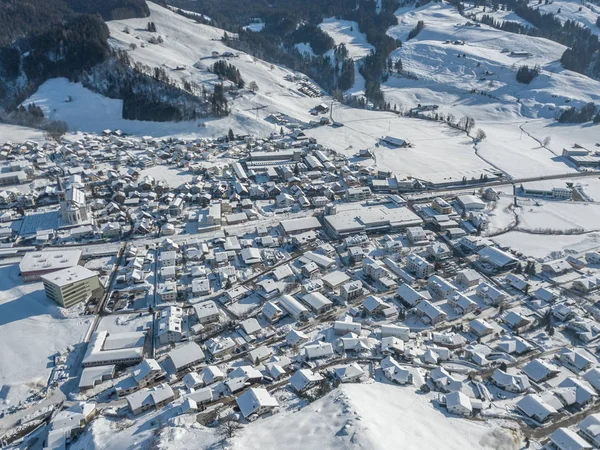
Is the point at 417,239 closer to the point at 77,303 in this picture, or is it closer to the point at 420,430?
the point at 420,430

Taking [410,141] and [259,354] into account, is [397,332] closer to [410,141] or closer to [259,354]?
[259,354]

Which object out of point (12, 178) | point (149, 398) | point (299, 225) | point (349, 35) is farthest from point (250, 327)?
point (349, 35)

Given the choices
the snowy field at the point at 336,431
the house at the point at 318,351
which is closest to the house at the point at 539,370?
the snowy field at the point at 336,431

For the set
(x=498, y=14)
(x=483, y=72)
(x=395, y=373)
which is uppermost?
(x=498, y=14)

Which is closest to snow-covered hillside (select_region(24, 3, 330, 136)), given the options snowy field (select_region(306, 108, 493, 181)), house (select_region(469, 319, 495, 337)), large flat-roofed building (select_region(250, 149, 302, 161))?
snowy field (select_region(306, 108, 493, 181))

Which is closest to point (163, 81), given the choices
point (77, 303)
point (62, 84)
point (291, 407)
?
point (62, 84)

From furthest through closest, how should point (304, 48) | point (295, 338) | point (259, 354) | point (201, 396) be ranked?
point (304, 48) → point (295, 338) → point (259, 354) → point (201, 396)

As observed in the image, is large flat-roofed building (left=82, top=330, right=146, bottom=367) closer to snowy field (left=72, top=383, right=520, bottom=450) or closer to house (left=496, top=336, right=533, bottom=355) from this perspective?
snowy field (left=72, top=383, right=520, bottom=450)

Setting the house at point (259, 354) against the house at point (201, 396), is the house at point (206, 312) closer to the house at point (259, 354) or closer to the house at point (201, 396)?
the house at point (259, 354)
